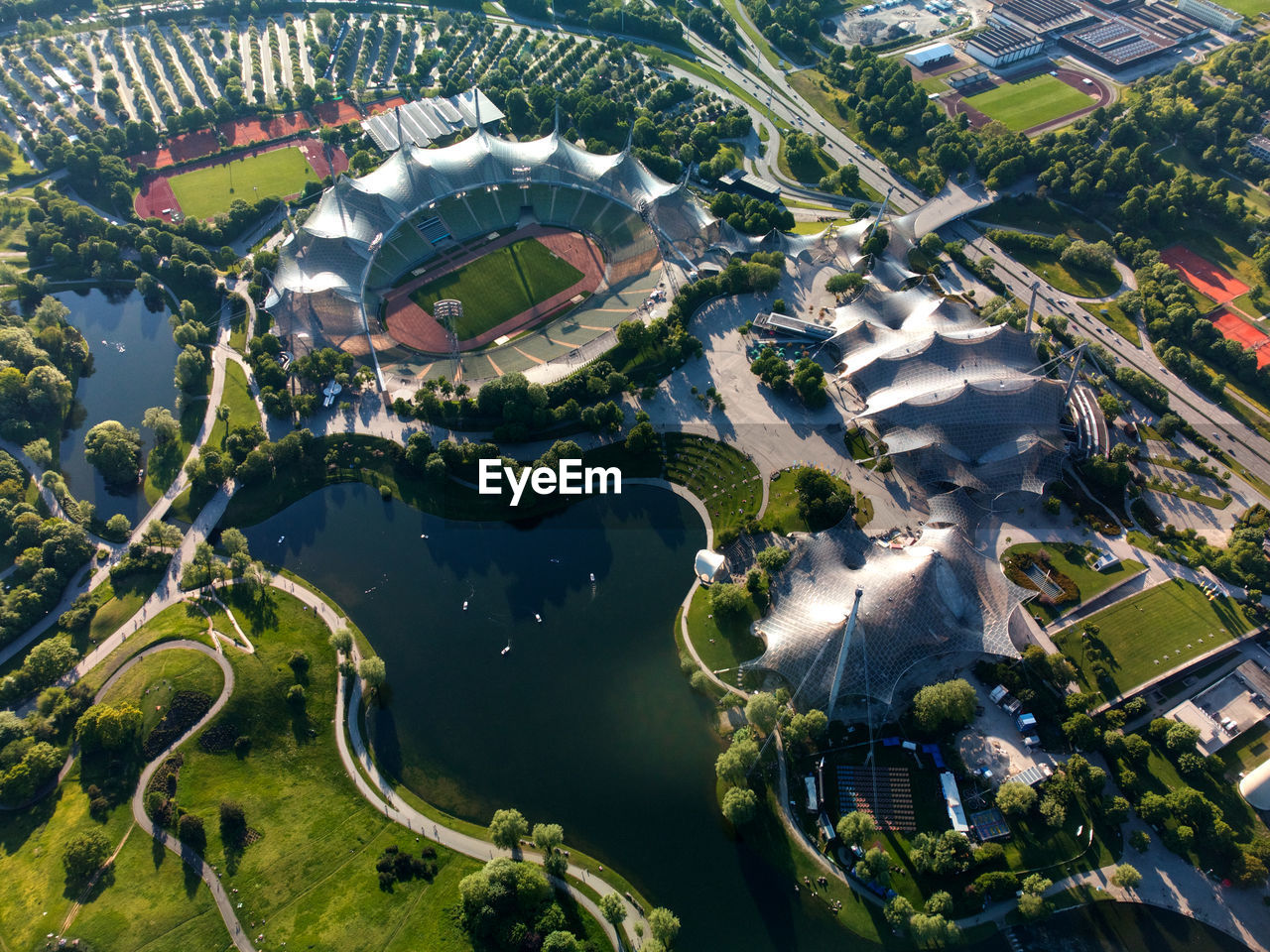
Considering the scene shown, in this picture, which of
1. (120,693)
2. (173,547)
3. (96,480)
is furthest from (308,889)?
(96,480)

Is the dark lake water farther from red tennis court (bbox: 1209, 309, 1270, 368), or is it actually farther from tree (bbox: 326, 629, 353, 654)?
red tennis court (bbox: 1209, 309, 1270, 368)

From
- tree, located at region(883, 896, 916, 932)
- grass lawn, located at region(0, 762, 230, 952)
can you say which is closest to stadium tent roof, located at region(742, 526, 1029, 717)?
tree, located at region(883, 896, 916, 932)

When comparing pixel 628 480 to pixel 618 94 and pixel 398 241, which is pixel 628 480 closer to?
pixel 398 241

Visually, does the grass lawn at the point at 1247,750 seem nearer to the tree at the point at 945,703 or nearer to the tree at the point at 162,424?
the tree at the point at 945,703

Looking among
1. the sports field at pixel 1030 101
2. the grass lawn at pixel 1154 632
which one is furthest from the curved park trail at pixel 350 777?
the sports field at pixel 1030 101

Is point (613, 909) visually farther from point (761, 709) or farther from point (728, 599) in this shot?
point (728, 599)

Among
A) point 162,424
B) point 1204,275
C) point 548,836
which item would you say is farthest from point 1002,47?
point 548,836
